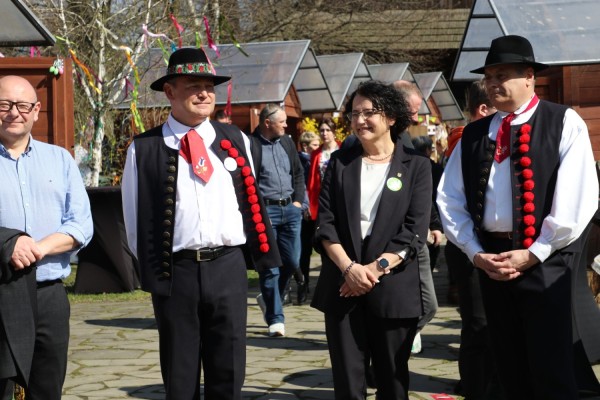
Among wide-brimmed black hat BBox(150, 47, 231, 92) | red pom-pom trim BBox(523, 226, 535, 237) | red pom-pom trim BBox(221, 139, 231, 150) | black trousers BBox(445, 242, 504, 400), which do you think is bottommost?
black trousers BBox(445, 242, 504, 400)

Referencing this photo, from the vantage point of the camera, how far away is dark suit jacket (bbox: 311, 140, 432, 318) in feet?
18.6

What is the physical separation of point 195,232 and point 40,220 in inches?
26.5

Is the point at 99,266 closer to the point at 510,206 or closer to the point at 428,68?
the point at 510,206

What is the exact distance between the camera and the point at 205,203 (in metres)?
5.32

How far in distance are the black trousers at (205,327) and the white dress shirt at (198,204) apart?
0.34 ft

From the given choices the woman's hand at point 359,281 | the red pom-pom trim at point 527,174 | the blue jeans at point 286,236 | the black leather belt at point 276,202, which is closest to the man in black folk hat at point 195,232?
the woman's hand at point 359,281

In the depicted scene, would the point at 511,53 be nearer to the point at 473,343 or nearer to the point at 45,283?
the point at 473,343

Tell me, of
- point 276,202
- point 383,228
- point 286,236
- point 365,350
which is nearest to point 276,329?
point 286,236

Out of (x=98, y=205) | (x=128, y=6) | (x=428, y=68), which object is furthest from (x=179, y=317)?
(x=428, y=68)

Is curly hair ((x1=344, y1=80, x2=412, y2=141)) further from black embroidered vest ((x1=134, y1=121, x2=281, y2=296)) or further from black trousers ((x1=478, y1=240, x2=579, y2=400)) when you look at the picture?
black trousers ((x1=478, y1=240, x2=579, y2=400))

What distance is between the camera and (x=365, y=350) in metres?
5.76

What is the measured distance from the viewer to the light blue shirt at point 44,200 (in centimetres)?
512

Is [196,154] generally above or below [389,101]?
below

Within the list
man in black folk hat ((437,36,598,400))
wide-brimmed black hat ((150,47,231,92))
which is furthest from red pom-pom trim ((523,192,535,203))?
wide-brimmed black hat ((150,47,231,92))
